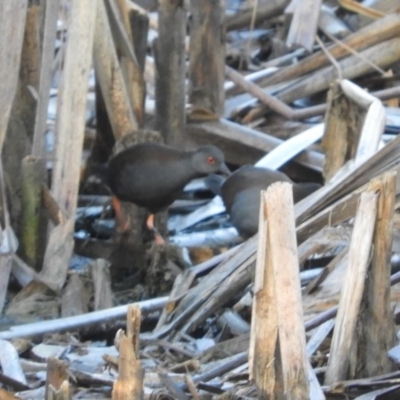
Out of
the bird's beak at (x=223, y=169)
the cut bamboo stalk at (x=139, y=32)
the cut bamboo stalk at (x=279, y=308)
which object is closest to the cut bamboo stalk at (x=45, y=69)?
the cut bamboo stalk at (x=139, y=32)

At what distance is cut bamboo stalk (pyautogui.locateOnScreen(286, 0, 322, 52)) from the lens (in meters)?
7.86

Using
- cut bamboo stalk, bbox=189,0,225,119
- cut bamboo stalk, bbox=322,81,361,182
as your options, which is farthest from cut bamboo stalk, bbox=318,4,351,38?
cut bamboo stalk, bbox=322,81,361,182

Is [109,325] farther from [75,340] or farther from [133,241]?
[133,241]

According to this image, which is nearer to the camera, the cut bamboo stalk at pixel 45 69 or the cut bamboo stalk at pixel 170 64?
the cut bamboo stalk at pixel 45 69

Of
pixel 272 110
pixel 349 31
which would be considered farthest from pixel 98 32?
pixel 349 31

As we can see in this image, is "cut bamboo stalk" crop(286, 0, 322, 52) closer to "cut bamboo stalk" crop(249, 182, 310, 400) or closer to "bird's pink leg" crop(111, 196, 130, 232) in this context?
"bird's pink leg" crop(111, 196, 130, 232)

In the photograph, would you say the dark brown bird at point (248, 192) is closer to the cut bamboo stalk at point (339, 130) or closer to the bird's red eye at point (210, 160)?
the bird's red eye at point (210, 160)

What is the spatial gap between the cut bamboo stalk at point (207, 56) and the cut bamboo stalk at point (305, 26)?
3.07ft

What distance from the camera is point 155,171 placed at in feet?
20.7

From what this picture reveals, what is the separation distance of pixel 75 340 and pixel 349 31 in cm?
529

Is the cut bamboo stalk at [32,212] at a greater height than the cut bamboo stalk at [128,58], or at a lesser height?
lesser

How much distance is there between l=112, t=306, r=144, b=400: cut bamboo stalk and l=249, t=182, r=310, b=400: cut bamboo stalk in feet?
1.14

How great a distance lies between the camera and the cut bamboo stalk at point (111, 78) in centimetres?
507

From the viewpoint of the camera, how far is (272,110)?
24.9ft
